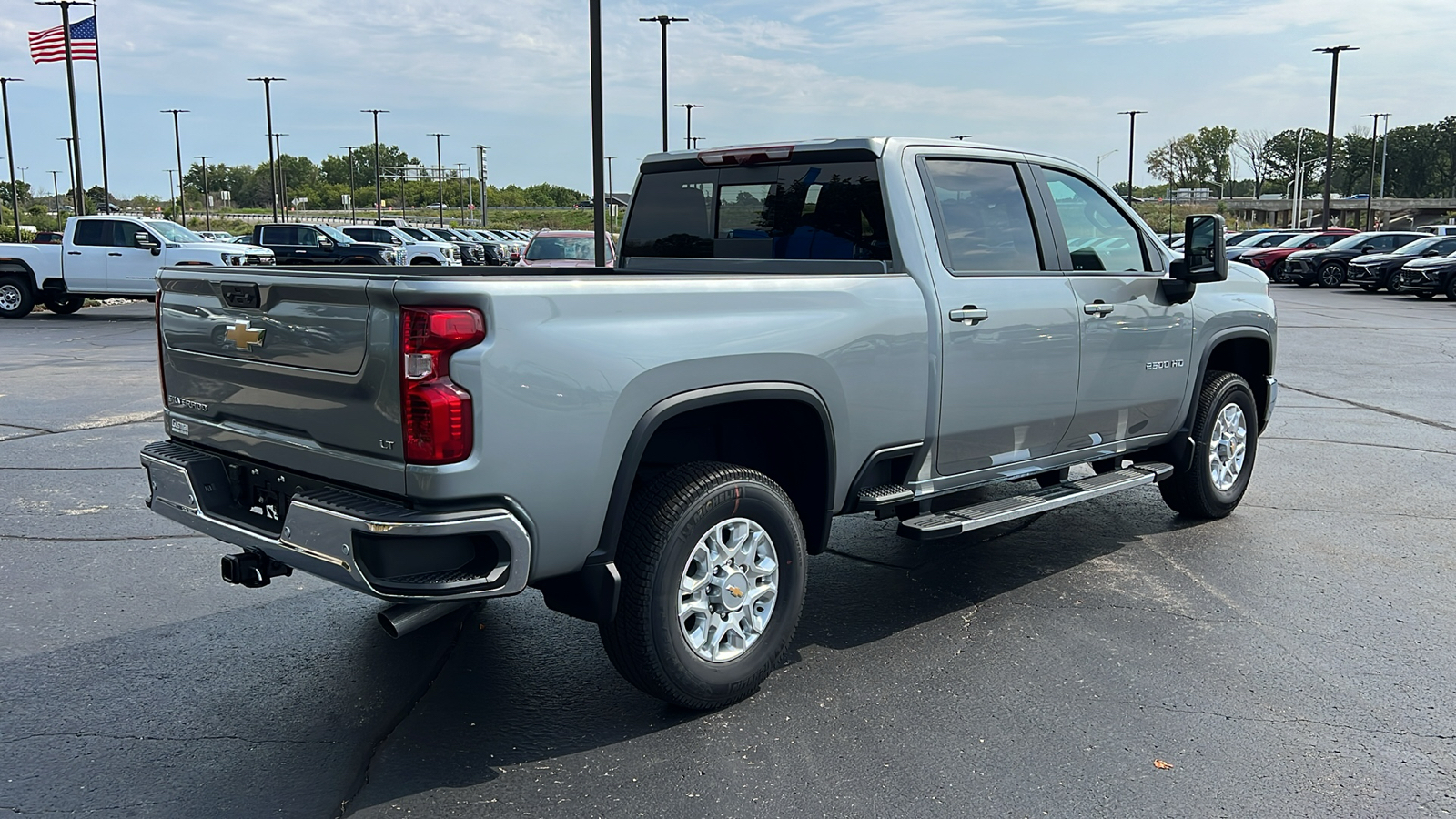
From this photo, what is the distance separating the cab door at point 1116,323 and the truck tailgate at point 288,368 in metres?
3.35

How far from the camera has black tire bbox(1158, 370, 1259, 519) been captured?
645 centimetres

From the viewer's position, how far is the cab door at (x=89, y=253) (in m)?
21.9

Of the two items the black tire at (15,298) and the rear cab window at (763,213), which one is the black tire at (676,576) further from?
the black tire at (15,298)

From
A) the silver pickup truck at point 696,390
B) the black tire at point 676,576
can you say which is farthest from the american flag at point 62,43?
the black tire at point 676,576

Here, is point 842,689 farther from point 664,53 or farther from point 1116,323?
point 664,53

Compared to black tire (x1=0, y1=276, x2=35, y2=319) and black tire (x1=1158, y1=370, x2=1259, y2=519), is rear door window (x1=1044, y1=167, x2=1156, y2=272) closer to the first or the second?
black tire (x1=1158, y1=370, x2=1259, y2=519)

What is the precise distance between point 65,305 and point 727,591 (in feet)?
78.9

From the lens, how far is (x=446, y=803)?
340cm

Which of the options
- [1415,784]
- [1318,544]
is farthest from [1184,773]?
[1318,544]

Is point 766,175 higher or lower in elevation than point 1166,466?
higher

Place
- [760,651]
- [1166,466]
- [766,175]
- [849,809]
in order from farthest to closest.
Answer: [1166,466], [766,175], [760,651], [849,809]

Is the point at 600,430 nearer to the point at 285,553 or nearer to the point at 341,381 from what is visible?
the point at 341,381

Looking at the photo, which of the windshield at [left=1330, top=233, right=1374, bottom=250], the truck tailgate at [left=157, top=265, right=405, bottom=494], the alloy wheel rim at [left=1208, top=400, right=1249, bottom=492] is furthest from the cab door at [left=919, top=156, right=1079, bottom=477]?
the windshield at [left=1330, top=233, right=1374, bottom=250]

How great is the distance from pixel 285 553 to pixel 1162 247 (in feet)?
15.4
